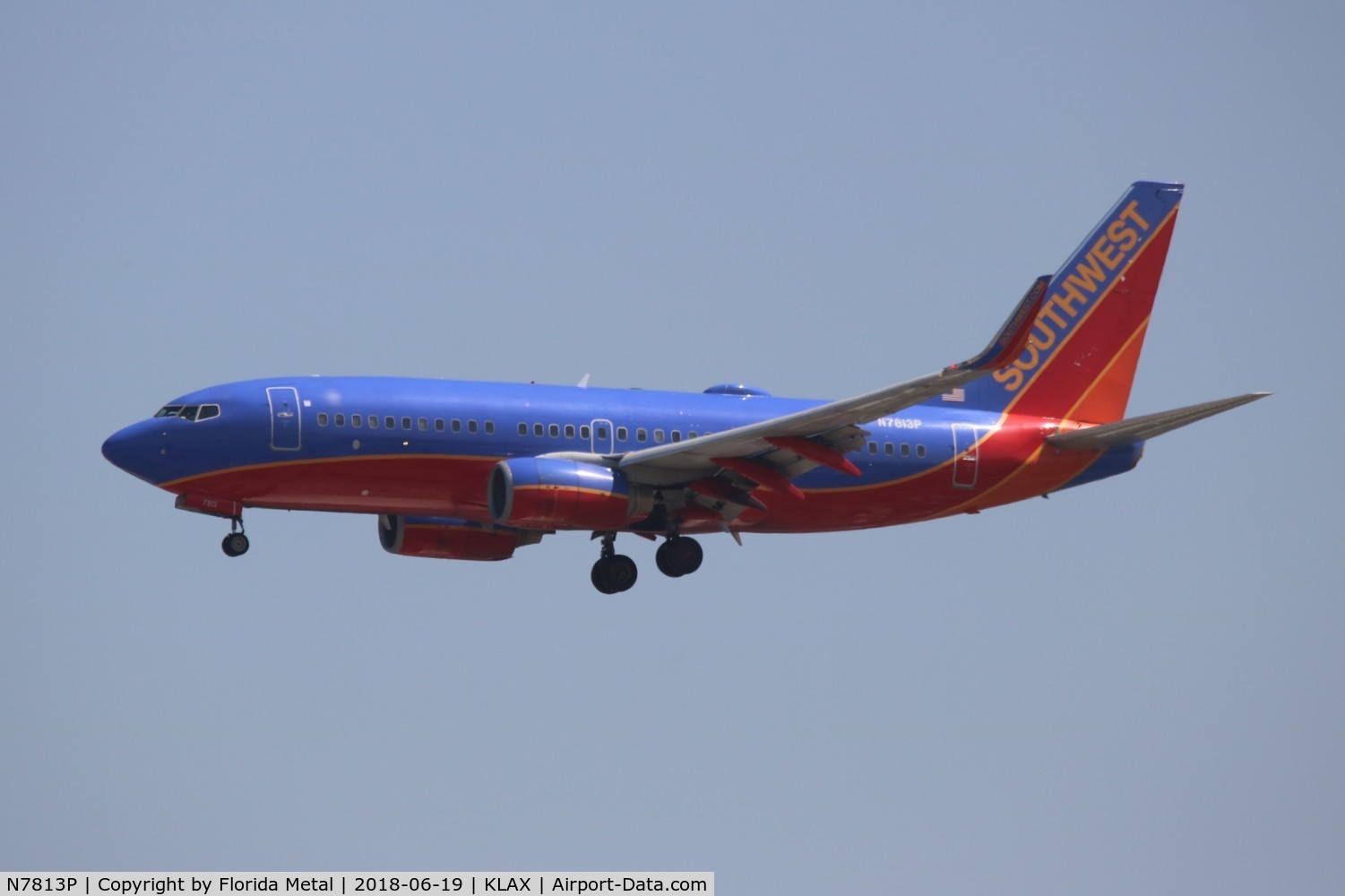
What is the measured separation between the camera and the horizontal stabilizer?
51.3 metres

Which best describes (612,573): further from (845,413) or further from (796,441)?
(845,413)

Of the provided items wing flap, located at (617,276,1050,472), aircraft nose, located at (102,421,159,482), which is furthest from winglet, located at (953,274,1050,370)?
aircraft nose, located at (102,421,159,482)

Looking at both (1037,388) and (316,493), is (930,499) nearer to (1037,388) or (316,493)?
(1037,388)

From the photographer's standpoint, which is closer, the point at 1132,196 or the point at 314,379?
the point at 314,379

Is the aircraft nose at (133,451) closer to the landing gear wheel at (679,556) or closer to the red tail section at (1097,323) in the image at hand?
the landing gear wheel at (679,556)

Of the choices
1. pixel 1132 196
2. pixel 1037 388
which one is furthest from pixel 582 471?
pixel 1132 196

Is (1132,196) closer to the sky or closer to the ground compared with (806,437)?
closer to the sky

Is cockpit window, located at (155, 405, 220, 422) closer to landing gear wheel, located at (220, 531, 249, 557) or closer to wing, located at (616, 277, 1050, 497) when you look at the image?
landing gear wheel, located at (220, 531, 249, 557)

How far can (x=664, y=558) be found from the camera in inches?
2108

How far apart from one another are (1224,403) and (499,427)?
17365mm

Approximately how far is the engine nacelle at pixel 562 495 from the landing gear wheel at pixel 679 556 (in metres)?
2.07

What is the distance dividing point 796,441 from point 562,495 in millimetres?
5732

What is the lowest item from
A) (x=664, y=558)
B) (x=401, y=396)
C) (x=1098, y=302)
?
(x=664, y=558)

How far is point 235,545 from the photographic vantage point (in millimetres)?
51188
